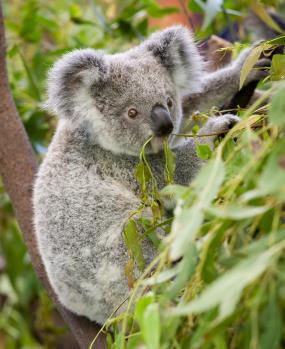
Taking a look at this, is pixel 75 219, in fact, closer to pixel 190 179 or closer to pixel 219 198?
pixel 190 179

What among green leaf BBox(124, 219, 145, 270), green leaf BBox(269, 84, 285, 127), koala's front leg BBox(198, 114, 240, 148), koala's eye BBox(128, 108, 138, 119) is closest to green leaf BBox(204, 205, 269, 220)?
green leaf BBox(269, 84, 285, 127)

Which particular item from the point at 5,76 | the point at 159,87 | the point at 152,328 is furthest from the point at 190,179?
the point at 152,328

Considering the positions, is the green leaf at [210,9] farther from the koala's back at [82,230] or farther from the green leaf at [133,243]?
the green leaf at [133,243]

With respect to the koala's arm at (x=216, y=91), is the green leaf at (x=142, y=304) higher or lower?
higher

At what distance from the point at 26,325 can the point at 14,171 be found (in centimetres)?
273

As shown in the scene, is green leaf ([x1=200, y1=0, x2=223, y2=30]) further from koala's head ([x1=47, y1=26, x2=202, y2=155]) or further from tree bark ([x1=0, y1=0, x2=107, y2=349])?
tree bark ([x1=0, y1=0, x2=107, y2=349])

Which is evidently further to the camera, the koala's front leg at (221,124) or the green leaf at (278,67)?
the koala's front leg at (221,124)

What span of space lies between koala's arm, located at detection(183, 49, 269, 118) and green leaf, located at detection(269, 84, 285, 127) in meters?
2.55

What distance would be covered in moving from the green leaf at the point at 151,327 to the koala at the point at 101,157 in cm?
152

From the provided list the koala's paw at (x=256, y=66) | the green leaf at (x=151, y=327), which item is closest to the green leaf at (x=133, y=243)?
the green leaf at (x=151, y=327)

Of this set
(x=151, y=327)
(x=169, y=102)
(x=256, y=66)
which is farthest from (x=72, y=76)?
(x=151, y=327)

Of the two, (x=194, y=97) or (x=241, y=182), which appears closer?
(x=241, y=182)

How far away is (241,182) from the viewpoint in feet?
4.44

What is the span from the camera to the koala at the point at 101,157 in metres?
2.85
